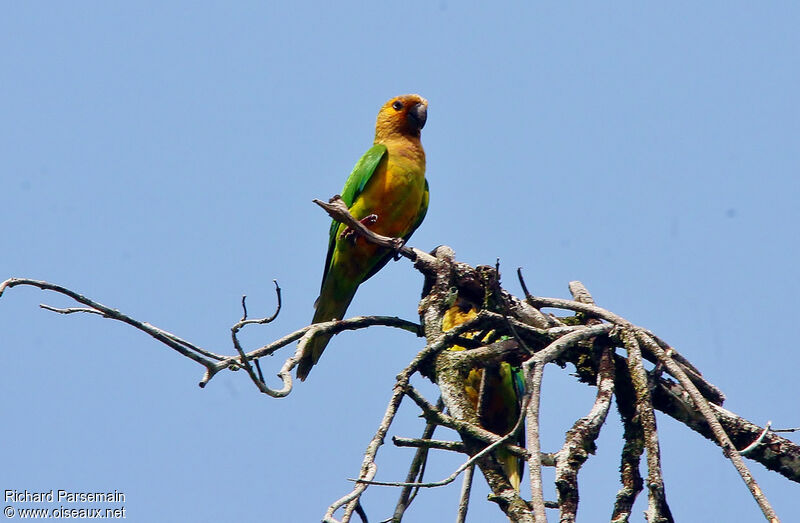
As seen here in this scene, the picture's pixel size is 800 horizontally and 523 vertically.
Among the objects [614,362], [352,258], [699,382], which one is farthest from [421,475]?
[352,258]

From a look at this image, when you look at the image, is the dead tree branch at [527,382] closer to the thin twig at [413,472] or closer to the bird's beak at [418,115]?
the thin twig at [413,472]

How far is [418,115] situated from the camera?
836 centimetres

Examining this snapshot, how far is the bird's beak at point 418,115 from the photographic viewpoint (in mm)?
8352

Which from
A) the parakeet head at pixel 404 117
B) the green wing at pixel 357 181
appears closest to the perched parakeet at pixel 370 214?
the green wing at pixel 357 181

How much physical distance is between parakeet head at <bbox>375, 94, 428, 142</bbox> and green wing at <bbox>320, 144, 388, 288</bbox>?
73cm

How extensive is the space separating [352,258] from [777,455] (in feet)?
13.7

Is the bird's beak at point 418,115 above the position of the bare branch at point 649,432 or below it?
above

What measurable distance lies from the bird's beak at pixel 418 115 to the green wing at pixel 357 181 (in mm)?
844

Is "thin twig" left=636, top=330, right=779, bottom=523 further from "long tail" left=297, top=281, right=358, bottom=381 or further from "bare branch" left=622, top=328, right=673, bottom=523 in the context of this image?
"long tail" left=297, top=281, right=358, bottom=381

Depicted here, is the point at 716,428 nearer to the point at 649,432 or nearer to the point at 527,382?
the point at 649,432

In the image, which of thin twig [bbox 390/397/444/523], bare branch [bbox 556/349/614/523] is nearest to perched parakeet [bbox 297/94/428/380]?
thin twig [bbox 390/397/444/523]

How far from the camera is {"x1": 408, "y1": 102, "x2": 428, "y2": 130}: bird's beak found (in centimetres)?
835

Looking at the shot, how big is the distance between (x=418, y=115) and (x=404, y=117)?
143 mm

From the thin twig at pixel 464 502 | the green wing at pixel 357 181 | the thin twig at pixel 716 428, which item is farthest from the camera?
the green wing at pixel 357 181
